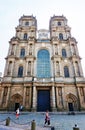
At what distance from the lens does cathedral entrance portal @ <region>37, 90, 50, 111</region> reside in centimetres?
2184

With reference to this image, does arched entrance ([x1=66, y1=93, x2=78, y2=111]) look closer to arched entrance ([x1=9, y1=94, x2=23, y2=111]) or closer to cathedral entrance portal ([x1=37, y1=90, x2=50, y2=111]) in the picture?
cathedral entrance portal ([x1=37, y1=90, x2=50, y2=111])

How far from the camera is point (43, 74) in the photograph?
81.2 feet

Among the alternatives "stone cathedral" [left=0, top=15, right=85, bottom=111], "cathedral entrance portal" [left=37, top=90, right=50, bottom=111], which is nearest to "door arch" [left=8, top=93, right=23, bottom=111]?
"stone cathedral" [left=0, top=15, right=85, bottom=111]

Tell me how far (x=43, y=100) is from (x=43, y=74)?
528 cm

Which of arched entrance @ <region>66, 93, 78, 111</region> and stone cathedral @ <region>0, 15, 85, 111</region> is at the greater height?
stone cathedral @ <region>0, 15, 85, 111</region>

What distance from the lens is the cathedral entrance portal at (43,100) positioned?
21.8m

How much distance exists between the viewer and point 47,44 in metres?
28.7

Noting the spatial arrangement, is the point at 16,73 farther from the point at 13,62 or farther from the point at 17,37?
the point at 17,37

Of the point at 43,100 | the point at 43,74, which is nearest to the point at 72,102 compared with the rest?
the point at 43,100

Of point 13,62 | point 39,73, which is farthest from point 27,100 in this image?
point 13,62

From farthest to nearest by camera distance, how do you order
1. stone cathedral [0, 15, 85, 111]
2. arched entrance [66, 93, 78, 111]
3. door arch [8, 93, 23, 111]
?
1. arched entrance [66, 93, 78, 111]
2. door arch [8, 93, 23, 111]
3. stone cathedral [0, 15, 85, 111]

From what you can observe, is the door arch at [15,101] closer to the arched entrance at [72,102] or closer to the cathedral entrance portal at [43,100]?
the cathedral entrance portal at [43,100]

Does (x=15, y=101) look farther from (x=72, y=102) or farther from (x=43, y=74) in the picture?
(x=72, y=102)

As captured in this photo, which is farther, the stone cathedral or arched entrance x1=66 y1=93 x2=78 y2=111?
arched entrance x1=66 y1=93 x2=78 y2=111
